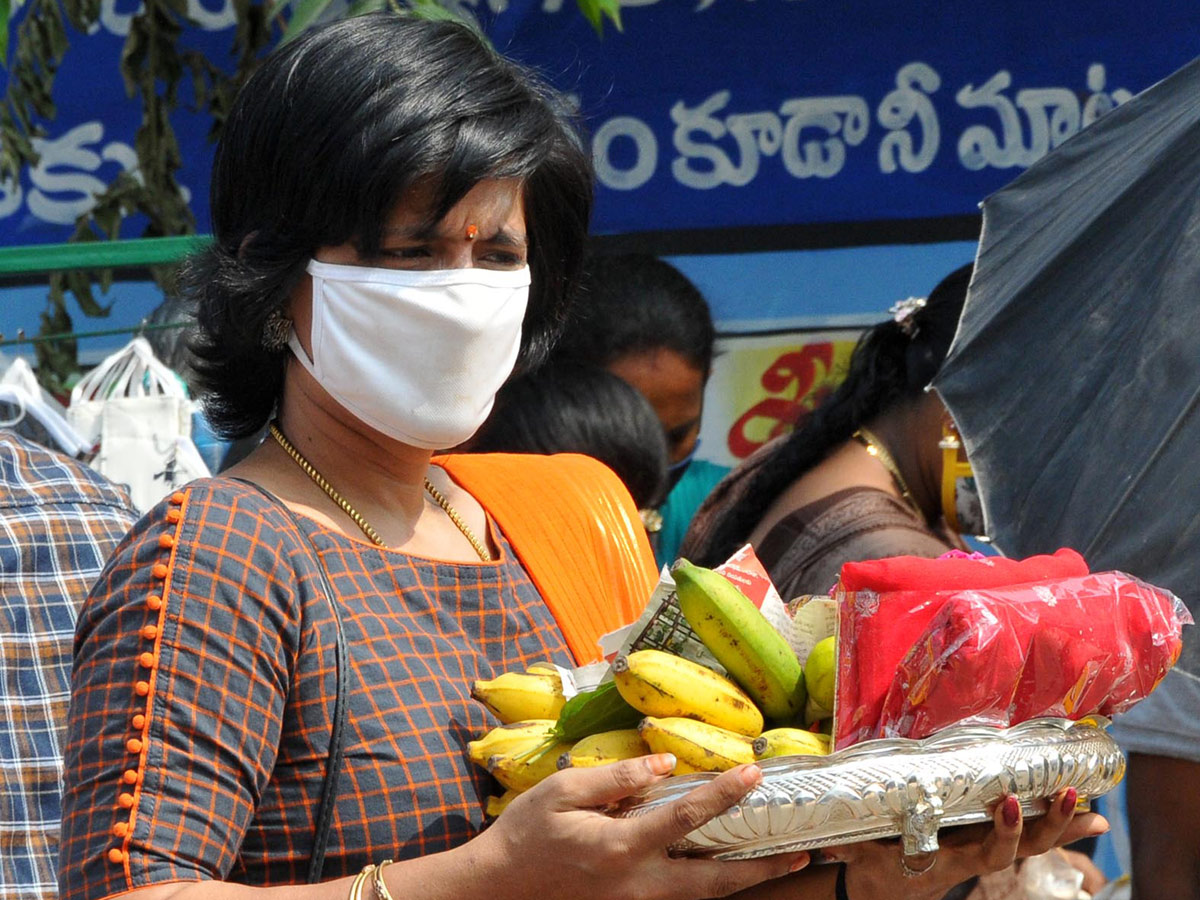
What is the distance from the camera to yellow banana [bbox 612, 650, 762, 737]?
5.01 feet

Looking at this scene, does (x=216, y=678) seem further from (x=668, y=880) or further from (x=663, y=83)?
(x=663, y=83)

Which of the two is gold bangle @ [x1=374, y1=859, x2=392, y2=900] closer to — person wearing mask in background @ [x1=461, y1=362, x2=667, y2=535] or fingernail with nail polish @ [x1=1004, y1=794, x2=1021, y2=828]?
fingernail with nail polish @ [x1=1004, y1=794, x2=1021, y2=828]

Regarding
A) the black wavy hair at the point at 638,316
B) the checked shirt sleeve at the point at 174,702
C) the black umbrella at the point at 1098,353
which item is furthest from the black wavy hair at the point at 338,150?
the black wavy hair at the point at 638,316

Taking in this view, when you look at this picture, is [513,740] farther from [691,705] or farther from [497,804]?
[691,705]

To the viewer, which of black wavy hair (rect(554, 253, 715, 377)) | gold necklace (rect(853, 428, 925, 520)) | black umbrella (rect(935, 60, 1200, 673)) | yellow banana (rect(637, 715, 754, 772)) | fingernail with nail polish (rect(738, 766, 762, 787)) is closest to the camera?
fingernail with nail polish (rect(738, 766, 762, 787))

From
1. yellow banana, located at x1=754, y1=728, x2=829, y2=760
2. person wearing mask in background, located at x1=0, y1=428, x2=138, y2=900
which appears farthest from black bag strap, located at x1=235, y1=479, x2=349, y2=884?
person wearing mask in background, located at x1=0, y1=428, x2=138, y2=900

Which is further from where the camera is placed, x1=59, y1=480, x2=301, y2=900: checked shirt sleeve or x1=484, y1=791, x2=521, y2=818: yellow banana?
x1=484, y1=791, x2=521, y2=818: yellow banana

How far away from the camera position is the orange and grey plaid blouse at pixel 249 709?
1497 mm

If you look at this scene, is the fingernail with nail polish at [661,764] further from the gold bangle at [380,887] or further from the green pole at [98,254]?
the green pole at [98,254]

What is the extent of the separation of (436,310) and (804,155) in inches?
97.7

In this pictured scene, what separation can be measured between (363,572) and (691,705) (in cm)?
41

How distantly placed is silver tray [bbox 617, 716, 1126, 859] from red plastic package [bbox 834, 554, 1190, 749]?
0.13 feet

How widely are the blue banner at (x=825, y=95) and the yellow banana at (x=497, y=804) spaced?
2.57m

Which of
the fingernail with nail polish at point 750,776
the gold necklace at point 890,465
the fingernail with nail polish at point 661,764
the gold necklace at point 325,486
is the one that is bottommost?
the gold necklace at point 890,465
